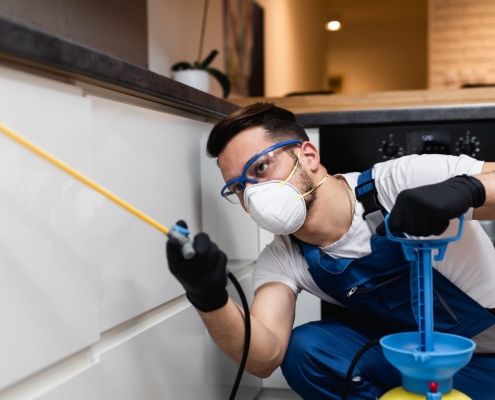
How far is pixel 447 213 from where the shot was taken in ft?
2.67

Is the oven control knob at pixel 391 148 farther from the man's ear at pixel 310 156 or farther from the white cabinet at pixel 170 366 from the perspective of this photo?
the white cabinet at pixel 170 366

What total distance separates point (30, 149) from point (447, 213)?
1.88 feet

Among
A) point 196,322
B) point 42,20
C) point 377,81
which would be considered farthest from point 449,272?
point 377,81

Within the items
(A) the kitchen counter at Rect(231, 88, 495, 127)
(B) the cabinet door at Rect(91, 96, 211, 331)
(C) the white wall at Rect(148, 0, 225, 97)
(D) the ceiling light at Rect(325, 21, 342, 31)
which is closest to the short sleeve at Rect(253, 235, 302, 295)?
(B) the cabinet door at Rect(91, 96, 211, 331)

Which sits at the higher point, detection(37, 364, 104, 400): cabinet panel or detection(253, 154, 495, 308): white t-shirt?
detection(253, 154, 495, 308): white t-shirt

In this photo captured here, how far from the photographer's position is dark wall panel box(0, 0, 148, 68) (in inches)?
54.6

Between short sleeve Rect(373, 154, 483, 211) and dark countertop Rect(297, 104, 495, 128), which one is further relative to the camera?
dark countertop Rect(297, 104, 495, 128)

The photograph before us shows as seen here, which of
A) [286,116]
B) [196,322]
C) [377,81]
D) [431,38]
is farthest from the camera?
[377,81]

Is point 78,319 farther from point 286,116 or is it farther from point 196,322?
point 286,116

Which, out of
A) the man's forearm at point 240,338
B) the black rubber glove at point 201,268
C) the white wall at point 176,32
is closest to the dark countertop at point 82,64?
the black rubber glove at point 201,268

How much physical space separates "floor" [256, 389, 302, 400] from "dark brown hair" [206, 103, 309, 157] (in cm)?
80

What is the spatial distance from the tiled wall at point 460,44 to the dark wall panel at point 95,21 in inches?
170

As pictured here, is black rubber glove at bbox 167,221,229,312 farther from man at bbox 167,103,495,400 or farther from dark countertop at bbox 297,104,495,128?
dark countertop at bbox 297,104,495,128

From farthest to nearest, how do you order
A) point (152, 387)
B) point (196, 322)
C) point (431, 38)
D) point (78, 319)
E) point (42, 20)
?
1. point (431, 38)
2. point (42, 20)
3. point (196, 322)
4. point (152, 387)
5. point (78, 319)
